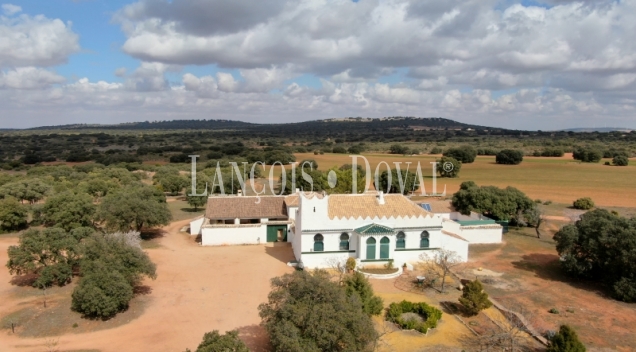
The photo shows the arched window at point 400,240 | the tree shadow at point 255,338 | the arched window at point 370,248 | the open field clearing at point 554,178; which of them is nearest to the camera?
the tree shadow at point 255,338

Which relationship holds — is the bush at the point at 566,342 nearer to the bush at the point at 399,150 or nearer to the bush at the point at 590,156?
the bush at the point at 590,156

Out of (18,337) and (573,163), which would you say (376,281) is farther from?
(573,163)

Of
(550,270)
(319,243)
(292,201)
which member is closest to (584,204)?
(550,270)

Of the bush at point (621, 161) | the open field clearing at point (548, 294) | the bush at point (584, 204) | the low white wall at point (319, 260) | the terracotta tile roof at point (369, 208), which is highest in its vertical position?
the bush at point (621, 161)

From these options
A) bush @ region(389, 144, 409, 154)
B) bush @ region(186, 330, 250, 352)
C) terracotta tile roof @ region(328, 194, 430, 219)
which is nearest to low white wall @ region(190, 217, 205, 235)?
terracotta tile roof @ region(328, 194, 430, 219)

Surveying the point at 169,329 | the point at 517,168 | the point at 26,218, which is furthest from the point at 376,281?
the point at 517,168

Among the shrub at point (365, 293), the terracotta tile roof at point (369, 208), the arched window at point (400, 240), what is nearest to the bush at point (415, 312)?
the shrub at point (365, 293)

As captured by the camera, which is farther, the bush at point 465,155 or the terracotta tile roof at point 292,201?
the bush at point 465,155
